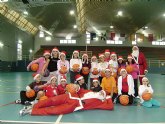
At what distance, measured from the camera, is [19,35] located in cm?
2984

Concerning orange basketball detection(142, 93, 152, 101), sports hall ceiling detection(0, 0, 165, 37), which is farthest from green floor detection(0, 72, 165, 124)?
sports hall ceiling detection(0, 0, 165, 37)

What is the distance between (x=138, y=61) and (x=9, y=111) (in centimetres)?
397

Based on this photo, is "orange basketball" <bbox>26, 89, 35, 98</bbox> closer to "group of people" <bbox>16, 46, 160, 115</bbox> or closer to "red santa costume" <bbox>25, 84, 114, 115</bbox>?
"group of people" <bbox>16, 46, 160, 115</bbox>

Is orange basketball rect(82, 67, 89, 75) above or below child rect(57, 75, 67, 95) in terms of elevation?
above

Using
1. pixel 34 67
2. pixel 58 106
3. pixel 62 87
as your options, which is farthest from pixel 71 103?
pixel 34 67

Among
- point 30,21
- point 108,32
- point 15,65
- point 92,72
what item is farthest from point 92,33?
point 92,72

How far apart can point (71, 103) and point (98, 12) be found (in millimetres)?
16820

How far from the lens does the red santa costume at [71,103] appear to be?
5.10 meters

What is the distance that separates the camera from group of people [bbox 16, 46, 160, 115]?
532cm

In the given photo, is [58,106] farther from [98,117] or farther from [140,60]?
[140,60]

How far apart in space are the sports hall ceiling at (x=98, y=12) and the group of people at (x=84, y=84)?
27.8 feet

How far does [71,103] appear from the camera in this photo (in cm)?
534

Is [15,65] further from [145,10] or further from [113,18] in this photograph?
[145,10]

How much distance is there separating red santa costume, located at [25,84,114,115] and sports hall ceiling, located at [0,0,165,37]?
1020 centimetres
